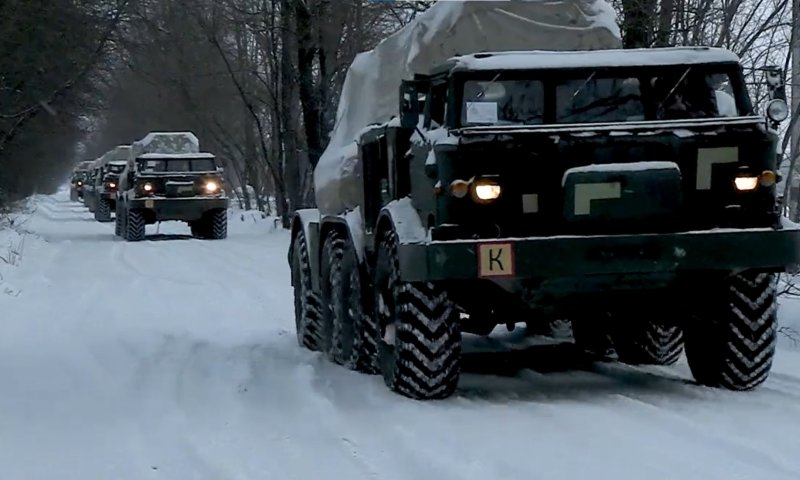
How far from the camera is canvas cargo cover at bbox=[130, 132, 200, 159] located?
3053 cm

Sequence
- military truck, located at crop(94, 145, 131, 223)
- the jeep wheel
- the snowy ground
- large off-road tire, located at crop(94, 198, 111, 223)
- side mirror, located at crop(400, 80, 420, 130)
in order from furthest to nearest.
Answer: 1. large off-road tire, located at crop(94, 198, 111, 223)
2. military truck, located at crop(94, 145, 131, 223)
3. the jeep wheel
4. side mirror, located at crop(400, 80, 420, 130)
5. the snowy ground

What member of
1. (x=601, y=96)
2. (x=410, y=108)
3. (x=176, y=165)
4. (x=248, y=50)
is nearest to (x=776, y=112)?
(x=601, y=96)

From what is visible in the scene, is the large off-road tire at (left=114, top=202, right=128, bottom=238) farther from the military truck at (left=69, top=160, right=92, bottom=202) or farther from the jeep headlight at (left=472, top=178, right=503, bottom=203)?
the military truck at (left=69, top=160, right=92, bottom=202)

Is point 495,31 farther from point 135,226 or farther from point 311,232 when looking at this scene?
point 135,226

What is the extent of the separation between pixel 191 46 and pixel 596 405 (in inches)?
1198

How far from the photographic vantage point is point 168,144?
101 ft

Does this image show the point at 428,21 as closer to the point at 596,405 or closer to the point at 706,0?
the point at 596,405

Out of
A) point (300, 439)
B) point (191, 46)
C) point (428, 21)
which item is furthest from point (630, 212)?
point (191, 46)

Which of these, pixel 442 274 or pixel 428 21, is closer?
pixel 442 274

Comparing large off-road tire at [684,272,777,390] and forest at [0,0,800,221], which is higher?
forest at [0,0,800,221]

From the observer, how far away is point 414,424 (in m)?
6.66

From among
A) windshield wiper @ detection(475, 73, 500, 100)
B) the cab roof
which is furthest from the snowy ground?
the cab roof

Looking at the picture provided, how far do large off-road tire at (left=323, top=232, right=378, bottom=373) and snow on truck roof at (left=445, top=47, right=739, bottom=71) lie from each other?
177cm

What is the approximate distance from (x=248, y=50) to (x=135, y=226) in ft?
31.1
